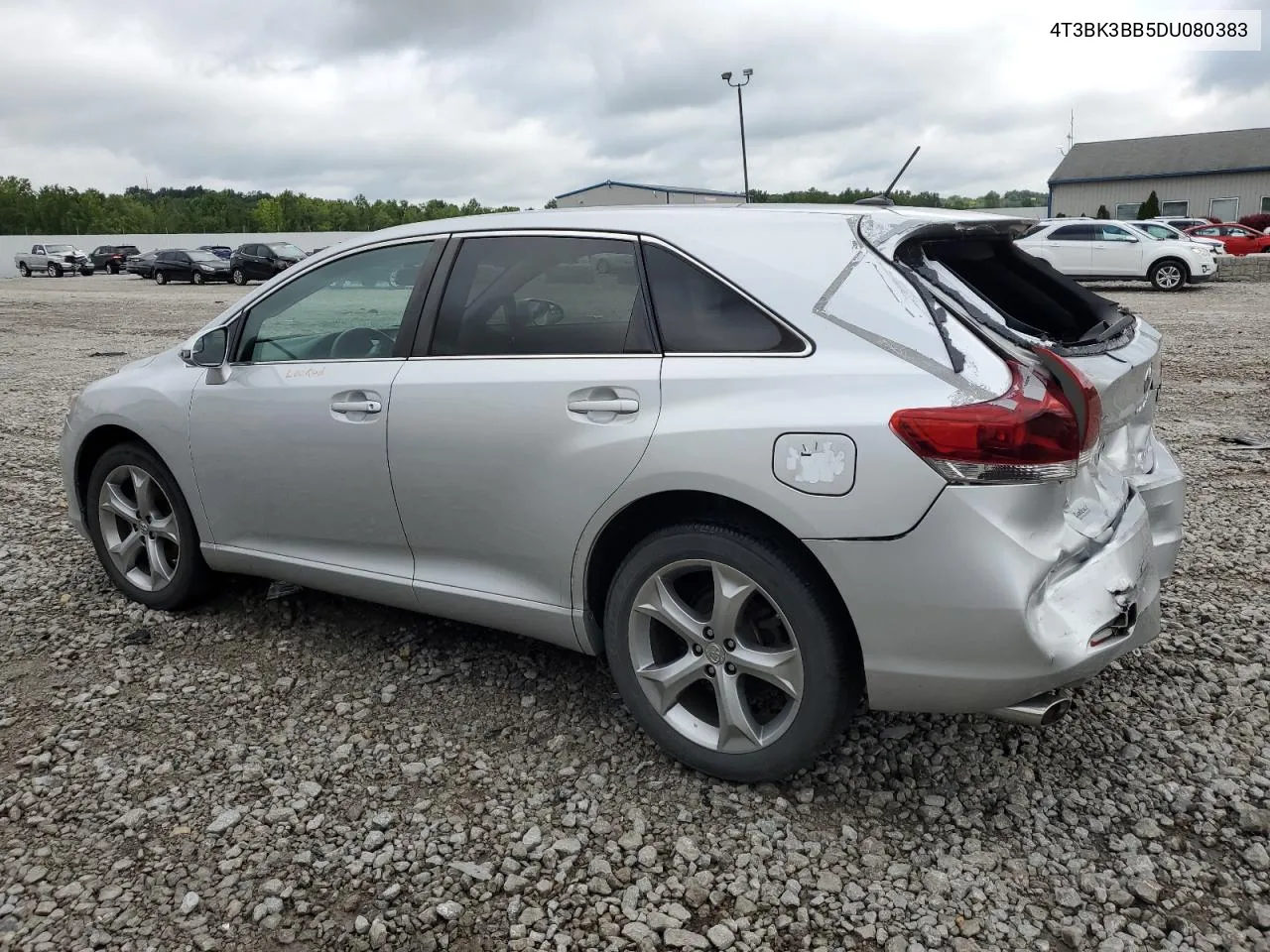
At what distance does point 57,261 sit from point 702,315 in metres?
59.5

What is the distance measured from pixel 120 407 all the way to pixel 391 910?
274cm

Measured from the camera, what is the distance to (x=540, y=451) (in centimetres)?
311

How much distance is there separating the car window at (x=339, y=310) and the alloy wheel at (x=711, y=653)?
4.52 ft

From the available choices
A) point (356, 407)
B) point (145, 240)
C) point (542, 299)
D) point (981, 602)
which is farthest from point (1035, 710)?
point (145, 240)

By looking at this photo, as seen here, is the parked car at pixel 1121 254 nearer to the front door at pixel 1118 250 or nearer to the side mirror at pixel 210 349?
the front door at pixel 1118 250

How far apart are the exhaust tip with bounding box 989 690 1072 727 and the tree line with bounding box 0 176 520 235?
291 feet

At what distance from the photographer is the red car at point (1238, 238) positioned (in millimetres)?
30969

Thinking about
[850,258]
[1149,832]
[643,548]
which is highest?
[850,258]

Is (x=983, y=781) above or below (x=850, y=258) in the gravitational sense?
below

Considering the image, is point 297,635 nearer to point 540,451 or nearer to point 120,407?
point 120,407

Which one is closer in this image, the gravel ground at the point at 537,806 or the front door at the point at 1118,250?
the gravel ground at the point at 537,806

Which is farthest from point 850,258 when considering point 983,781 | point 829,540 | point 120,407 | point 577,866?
point 120,407

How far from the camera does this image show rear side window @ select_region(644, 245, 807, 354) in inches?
112

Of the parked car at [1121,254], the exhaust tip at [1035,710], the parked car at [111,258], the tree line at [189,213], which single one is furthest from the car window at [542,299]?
the tree line at [189,213]
